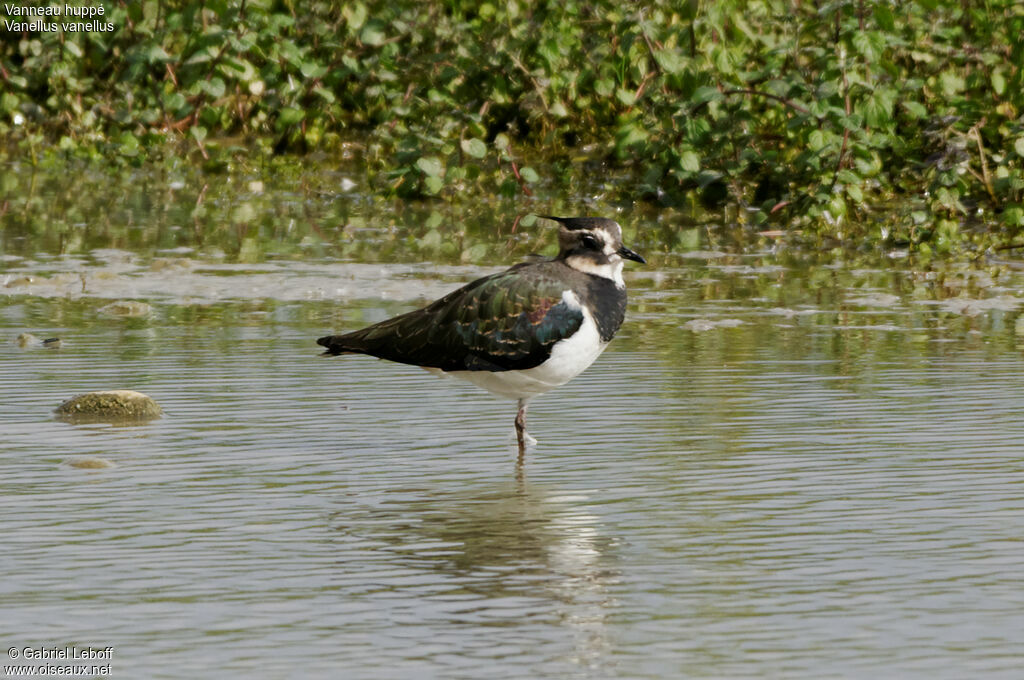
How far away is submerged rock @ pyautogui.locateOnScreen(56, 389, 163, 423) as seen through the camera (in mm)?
7441

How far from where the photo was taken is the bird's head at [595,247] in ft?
24.0

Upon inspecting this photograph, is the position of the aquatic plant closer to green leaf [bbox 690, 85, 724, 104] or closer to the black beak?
green leaf [bbox 690, 85, 724, 104]

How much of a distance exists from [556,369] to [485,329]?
1.19 feet

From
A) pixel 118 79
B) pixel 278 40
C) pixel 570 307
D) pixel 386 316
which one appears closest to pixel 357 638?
pixel 570 307

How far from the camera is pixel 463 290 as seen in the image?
750 cm

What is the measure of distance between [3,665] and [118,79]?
44.4ft

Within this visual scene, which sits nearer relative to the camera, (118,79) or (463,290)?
(463,290)

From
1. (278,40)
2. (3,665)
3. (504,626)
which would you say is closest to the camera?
(3,665)

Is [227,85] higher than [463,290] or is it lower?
higher

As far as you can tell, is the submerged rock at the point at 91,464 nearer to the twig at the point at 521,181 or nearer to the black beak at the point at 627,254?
the black beak at the point at 627,254

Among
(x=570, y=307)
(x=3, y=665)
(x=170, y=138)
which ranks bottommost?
(x=3, y=665)

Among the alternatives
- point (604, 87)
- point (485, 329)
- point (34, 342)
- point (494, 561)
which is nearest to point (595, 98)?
point (604, 87)

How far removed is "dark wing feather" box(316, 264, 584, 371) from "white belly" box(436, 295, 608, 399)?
30 millimetres

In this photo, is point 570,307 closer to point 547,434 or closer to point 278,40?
point 547,434
